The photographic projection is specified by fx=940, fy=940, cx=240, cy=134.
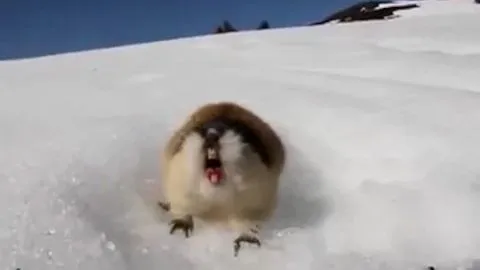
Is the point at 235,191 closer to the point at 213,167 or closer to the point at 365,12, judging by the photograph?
the point at 213,167

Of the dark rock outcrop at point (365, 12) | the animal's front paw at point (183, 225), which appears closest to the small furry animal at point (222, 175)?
the animal's front paw at point (183, 225)

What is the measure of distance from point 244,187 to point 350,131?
43 cm

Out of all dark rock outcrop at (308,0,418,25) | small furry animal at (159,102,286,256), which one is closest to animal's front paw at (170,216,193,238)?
small furry animal at (159,102,286,256)

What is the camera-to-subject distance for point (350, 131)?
2.02m

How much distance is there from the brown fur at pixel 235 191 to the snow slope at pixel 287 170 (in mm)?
37

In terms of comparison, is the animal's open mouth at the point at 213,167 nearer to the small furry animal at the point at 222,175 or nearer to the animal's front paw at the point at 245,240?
the small furry animal at the point at 222,175

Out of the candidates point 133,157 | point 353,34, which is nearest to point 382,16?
point 353,34

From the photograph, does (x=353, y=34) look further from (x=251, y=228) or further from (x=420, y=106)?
(x=251, y=228)

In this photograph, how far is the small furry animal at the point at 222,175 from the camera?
1645 millimetres

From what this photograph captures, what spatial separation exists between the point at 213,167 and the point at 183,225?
118mm

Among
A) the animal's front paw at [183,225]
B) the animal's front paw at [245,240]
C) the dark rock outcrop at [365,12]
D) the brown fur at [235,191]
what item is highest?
the brown fur at [235,191]

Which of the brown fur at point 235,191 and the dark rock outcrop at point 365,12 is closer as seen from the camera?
the brown fur at point 235,191

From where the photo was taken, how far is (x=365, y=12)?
18.7 feet

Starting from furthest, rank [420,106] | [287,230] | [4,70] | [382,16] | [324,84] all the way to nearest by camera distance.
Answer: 1. [382,16]
2. [4,70]
3. [324,84]
4. [420,106]
5. [287,230]
